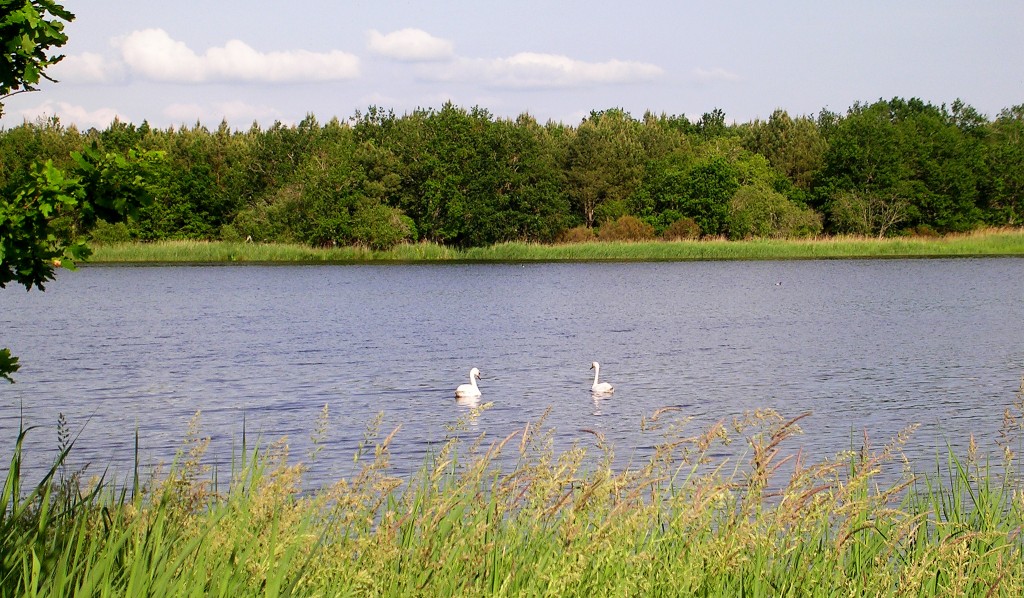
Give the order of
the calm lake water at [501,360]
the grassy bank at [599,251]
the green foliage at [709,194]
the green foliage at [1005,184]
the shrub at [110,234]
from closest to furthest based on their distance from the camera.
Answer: the calm lake water at [501,360] → the grassy bank at [599,251] → the shrub at [110,234] → the green foliage at [709,194] → the green foliage at [1005,184]

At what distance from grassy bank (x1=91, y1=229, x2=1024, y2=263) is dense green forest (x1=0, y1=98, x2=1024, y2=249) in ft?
6.72

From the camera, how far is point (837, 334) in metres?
29.8

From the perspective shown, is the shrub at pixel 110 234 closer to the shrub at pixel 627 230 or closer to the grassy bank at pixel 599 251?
the grassy bank at pixel 599 251

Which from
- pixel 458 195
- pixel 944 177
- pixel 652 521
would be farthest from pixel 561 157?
pixel 652 521

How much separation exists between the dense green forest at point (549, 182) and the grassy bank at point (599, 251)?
2047mm

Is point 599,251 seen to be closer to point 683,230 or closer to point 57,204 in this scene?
point 683,230

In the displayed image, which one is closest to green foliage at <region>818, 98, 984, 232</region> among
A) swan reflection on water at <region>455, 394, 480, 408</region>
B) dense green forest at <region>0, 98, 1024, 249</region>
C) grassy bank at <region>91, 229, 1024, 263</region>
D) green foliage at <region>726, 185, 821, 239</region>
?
dense green forest at <region>0, 98, 1024, 249</region>

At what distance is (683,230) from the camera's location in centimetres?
7844

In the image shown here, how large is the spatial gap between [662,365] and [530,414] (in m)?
6.87

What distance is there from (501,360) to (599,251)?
47.9m

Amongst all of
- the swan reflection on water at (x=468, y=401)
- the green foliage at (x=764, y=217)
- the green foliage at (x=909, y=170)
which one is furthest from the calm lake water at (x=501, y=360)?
the green foliage at (x=909, y=170)

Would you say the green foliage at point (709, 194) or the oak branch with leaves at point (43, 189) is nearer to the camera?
the oak branch with leaves at point (43, 189)

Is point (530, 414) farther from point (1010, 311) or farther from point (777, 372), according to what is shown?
point (1010, 311)

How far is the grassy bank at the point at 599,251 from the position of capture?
69.2 m
